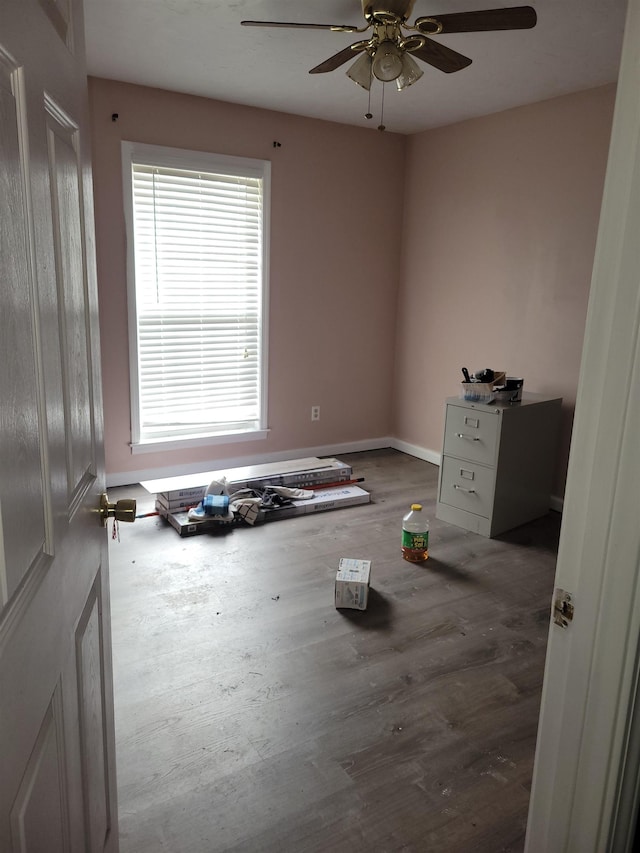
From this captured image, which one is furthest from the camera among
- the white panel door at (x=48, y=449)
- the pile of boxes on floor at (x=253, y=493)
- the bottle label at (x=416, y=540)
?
the pile of boxes on floor at (x=253, y=493)

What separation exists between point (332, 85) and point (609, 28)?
1.51m

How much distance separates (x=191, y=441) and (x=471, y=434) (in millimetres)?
1963

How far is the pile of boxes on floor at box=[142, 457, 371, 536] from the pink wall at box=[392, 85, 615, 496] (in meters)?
1.15

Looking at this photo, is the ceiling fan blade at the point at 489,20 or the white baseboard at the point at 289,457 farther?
the white baseboard at the point at 289,457

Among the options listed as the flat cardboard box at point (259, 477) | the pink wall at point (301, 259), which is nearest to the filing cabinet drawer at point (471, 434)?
the flat cardboard box at point (259, 477)

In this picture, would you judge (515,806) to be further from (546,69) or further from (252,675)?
(546,69)

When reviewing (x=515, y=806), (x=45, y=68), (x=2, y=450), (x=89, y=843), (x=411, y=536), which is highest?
(x=45, y=68)

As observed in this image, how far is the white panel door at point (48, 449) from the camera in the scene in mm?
639

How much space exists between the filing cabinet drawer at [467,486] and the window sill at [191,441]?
1532 millimetres

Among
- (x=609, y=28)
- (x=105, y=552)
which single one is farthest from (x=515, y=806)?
(x=609, y=28)

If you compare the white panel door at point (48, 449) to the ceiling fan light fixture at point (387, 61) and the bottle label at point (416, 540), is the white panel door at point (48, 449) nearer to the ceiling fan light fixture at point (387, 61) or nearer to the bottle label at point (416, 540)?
the ceiling fan light fixture at point (387, 61)

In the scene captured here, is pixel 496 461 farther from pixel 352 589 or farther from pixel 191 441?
pixel 191 441

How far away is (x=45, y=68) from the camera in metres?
0.77

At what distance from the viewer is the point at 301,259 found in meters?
4.50
